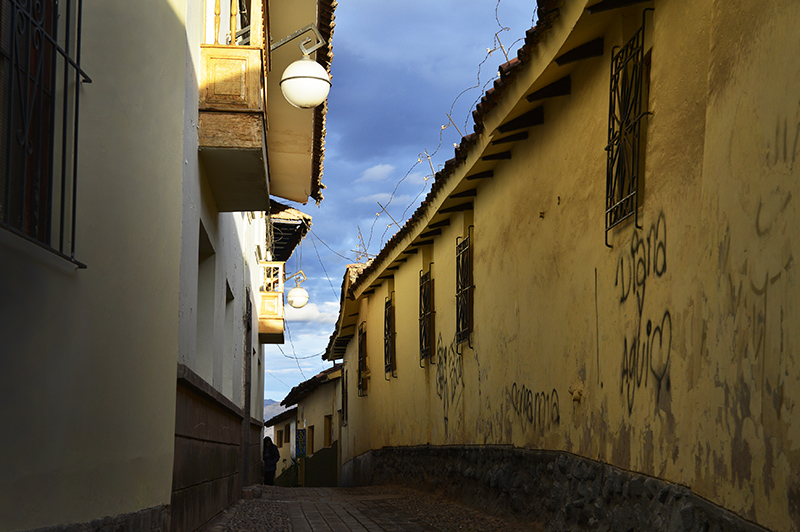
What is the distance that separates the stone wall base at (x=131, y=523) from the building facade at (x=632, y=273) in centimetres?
284

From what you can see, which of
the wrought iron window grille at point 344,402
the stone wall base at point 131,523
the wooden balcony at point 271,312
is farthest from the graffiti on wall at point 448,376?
the wrought iron window grille at point 344,402

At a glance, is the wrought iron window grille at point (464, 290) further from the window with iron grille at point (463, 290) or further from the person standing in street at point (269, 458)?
the person standing in street at point (269, 458)

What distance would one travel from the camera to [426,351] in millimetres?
12797

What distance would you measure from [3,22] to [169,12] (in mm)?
2829

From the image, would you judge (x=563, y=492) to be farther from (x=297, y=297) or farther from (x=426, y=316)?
(x=297, y=297)

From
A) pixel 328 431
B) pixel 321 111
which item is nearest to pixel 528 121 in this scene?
pixel 321 111

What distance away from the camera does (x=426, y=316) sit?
41.7 feet

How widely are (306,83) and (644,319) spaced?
12.6 ft

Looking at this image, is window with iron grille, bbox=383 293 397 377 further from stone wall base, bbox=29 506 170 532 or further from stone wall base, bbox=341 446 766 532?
stone wall base, bbox=29 506 170 532

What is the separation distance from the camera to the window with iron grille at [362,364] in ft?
61.2

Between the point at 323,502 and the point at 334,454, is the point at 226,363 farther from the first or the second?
the point at 334,454

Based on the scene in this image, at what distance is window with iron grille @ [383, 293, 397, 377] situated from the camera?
15.5 metres

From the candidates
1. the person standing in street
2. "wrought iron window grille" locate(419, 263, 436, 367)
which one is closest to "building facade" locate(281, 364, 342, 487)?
the person standing in street

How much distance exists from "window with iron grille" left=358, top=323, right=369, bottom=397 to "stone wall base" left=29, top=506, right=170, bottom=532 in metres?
13.0
